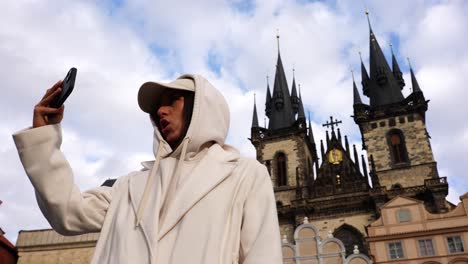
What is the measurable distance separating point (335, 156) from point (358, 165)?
1.96 meters

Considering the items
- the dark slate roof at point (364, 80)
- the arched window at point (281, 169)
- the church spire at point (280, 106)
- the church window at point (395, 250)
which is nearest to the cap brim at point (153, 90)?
the church window at point (395, 250)

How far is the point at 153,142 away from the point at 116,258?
2.19ft

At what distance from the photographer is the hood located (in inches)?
77.6

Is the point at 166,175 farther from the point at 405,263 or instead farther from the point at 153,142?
the point at 405,263

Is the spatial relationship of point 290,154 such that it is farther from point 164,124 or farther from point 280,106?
point 164,124

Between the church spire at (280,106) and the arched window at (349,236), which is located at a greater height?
the church spire at (280,106)

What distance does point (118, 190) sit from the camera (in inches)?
80.7

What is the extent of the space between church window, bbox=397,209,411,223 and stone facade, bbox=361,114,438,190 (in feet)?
52.2

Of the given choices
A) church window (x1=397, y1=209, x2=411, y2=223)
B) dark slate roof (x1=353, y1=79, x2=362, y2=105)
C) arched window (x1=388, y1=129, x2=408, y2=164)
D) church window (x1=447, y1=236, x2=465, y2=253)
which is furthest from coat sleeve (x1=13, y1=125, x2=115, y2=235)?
dark slate roof (x1=353, y1=79, x2=362, y2=105)

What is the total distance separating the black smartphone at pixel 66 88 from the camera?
174 cm

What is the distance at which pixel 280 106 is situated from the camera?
126 ft

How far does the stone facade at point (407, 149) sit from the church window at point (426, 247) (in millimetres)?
16727

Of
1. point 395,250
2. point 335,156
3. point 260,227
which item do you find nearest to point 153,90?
point 260,227

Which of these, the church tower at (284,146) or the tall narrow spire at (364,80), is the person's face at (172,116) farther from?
the tall narrow spire at (364,80)
